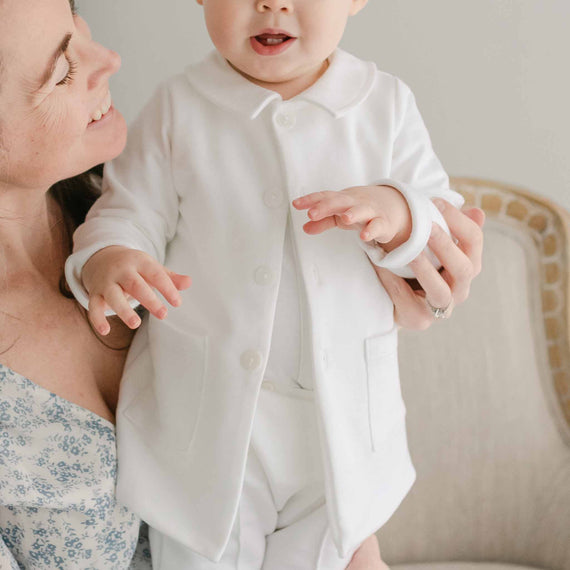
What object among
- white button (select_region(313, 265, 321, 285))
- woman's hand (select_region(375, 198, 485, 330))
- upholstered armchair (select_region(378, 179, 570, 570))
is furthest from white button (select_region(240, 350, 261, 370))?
upholstered armchair (select_region(378, 179, 570, 570))

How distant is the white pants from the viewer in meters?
1.10

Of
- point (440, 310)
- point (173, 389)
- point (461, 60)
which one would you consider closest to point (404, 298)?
point (440, 310)

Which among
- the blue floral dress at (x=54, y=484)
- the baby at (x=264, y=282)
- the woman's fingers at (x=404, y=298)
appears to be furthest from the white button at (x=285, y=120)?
the blue floral dress at (x=54, y=484)

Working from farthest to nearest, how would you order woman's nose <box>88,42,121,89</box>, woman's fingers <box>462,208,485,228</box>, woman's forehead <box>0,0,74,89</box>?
woman's fingers <box>462,208,485,228</box>, woman's nose <box>88,42,121,89</box>, woman's forehead <box>0,0,74,89</box>

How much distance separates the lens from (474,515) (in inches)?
60.9

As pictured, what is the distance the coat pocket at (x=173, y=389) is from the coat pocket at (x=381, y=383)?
240mm

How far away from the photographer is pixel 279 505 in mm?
1161

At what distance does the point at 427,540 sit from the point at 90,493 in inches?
31.3

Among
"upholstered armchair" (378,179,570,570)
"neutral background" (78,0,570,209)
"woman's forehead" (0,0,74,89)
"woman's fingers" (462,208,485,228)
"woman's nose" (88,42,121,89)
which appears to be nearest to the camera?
"woman's forehead" (0,0,74,89)

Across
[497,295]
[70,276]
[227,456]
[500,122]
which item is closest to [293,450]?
[227,456]

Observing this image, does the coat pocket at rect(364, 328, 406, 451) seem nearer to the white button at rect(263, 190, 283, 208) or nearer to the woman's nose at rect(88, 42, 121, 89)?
the white button at rect(263, 190, 283, 208)

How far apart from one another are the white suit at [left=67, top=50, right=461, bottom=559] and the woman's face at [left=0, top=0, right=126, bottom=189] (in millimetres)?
93

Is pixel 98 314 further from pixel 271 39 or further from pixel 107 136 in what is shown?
pixel 271 39

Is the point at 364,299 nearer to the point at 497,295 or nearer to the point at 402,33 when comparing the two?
the point at 497,295
